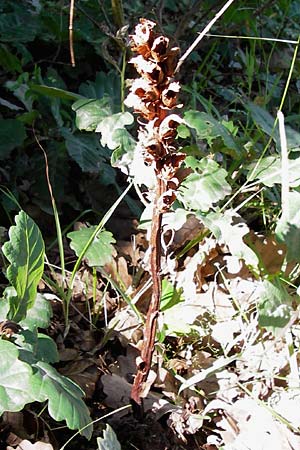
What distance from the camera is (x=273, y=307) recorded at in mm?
1573

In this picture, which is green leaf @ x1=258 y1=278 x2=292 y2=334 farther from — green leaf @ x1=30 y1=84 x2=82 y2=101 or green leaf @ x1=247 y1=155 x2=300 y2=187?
green leaf @ x1=30 y1=84 x2=82 y2=101

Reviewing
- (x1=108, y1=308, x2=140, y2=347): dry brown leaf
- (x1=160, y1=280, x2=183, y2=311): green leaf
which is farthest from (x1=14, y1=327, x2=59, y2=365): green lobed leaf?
(x1=160, y1=280, x2=183, y2=311): green leaf

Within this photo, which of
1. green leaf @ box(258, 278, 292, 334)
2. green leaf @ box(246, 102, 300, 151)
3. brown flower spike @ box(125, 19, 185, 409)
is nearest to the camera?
brown flower spike @ box(125, 19, 185, 409)

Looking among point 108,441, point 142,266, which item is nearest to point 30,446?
point 108,441

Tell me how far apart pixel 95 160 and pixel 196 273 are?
0.46 meters

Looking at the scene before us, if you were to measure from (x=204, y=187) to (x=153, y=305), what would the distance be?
490 mm

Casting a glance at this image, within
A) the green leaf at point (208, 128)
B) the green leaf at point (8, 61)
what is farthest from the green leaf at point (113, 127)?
the green leaf at point (8, 61)

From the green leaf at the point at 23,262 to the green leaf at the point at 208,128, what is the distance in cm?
64

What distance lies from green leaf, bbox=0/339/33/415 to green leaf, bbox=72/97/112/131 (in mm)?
809

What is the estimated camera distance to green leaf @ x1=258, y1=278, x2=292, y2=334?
1559 millimetres

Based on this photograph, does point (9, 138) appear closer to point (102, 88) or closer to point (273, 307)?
point (102, 88)

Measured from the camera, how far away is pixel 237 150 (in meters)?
1.84

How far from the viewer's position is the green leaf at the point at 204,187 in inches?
66.5

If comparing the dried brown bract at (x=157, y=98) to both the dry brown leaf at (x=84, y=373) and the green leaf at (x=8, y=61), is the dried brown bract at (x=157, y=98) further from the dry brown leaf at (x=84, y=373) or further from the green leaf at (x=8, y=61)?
the green leaf at (x=8, y=61)
